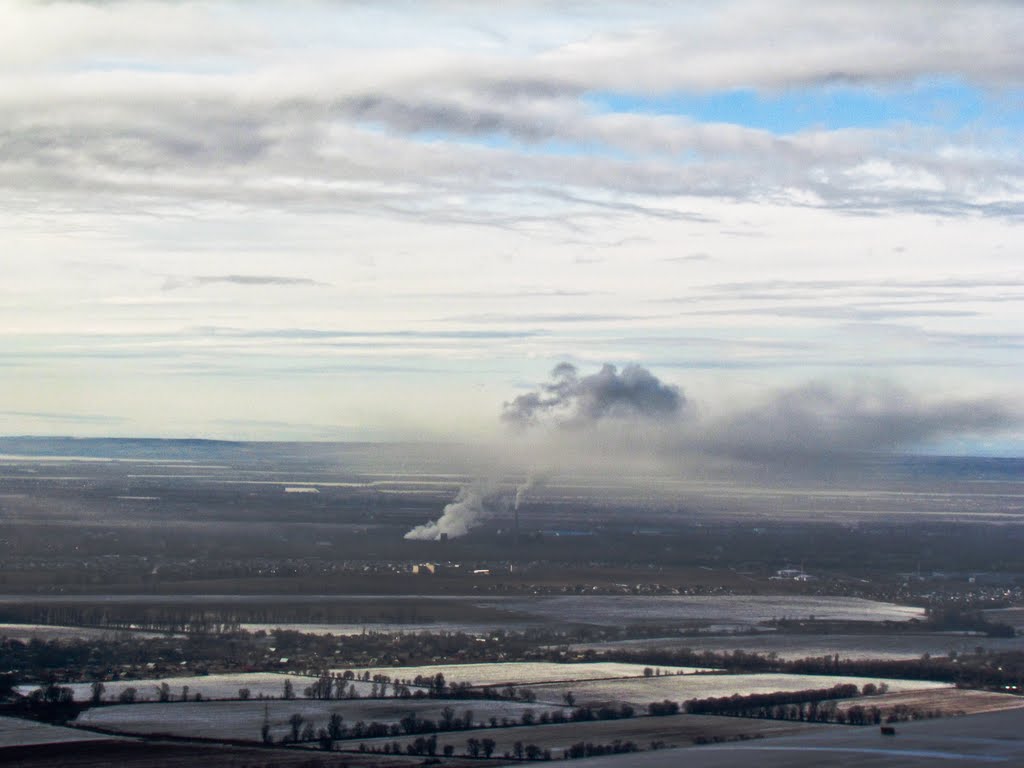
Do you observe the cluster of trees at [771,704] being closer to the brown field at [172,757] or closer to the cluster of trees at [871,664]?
the cluster of trees at [871,664]

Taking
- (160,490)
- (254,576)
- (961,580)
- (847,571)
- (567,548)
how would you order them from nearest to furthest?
(254,576) < (961,580) < (847,571) < (567,548) < (160,490)

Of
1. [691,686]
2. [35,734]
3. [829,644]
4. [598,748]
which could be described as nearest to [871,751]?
[598,748]

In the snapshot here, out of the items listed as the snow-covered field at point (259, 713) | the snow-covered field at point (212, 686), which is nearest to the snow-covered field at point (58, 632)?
the snow-covered field at point (212, 686)

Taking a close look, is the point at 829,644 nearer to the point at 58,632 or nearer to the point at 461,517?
the point at 58,632

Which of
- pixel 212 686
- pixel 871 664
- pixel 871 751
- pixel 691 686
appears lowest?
pixel 871 751

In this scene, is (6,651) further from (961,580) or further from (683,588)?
(961,580)

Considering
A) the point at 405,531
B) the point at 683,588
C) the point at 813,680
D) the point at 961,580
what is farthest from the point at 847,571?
the point at 813,680
